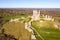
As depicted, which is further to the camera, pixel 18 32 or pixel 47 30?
pixel 47 30

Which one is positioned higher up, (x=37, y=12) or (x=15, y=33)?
(x=37, y=12)

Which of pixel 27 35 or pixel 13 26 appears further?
pixel 13 26

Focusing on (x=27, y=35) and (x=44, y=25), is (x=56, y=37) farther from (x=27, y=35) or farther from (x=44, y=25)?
(x=44, y=25)

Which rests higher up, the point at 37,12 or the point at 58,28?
the point at 37,12

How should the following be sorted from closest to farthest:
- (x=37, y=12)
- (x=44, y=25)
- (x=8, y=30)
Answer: (x=8, y=30) → (x=44, y=25) → (x=37, y=12)

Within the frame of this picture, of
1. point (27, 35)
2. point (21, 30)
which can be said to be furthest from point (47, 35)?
point (21, 30)

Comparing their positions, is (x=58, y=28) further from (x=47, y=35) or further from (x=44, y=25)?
(x=47, y=35)

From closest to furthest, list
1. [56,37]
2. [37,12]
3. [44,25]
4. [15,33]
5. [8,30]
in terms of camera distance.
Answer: [56,37], [15,33], [8,30], [44,25], [37,12]

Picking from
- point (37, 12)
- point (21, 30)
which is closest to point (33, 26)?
point (21, 30)

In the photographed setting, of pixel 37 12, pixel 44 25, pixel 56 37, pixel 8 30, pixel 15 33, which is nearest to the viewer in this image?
pixel 56 37
